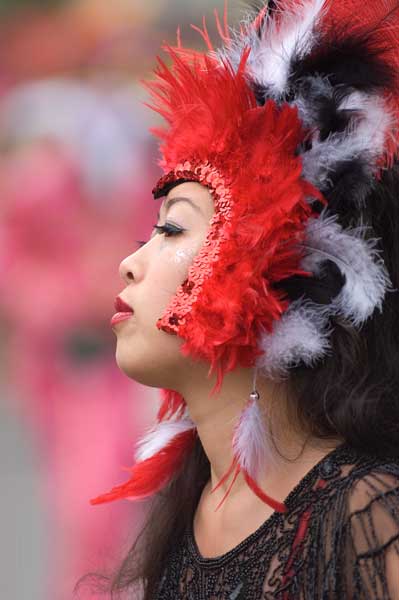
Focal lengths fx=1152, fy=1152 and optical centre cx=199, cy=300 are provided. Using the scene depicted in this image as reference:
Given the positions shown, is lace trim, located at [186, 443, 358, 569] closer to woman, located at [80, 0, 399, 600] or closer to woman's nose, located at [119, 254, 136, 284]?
woman, located at [80, 0, 399, 600]

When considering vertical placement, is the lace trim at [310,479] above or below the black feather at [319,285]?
below

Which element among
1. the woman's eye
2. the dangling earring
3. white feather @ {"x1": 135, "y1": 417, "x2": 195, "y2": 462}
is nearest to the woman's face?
the woman's eye

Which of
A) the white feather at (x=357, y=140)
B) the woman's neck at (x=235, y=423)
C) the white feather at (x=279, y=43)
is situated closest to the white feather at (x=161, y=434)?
the woman's neck at (x=235, y=423)

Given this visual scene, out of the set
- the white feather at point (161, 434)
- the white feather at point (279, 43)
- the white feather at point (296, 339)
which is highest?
the white feather at point (279, 43)

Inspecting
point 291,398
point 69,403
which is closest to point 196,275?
point 291,398

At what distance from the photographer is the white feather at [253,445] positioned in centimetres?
223

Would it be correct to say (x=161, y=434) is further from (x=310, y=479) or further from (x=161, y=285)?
(x=310, y=479)

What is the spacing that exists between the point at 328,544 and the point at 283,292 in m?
0.50

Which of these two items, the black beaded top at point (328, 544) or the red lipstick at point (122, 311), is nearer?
the black beaded top at point (328, 544)

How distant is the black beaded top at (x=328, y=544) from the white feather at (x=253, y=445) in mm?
96

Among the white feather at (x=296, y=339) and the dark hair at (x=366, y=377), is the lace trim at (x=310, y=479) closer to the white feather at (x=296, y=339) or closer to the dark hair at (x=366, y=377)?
the dark hair at (x=366, y=377)

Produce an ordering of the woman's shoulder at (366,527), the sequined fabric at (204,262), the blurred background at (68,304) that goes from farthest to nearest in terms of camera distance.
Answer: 1. the blurred background at (68,304)
2. the sequined fabric at (204,262)
3. the woman's shoulder at (366,527)

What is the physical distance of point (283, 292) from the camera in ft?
7.43

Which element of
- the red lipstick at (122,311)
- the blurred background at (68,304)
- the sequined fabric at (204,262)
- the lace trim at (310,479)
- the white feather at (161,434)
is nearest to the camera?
the lace trim at (310,479)
